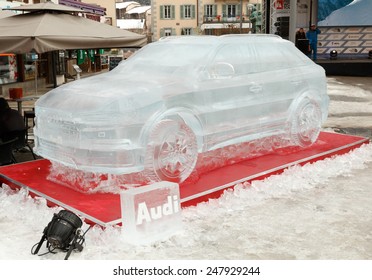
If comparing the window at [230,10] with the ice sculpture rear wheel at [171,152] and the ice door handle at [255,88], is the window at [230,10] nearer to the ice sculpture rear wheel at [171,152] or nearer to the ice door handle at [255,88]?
the ice door handle at [255,88]

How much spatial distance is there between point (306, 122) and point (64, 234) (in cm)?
462

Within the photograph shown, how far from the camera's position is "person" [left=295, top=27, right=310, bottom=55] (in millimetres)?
22828

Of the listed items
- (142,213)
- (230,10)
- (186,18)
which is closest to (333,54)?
(142,213)

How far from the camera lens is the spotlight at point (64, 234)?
14.0 ft

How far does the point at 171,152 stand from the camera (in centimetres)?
568

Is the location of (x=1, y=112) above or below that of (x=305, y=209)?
above

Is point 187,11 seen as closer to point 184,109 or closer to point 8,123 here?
point 8,123

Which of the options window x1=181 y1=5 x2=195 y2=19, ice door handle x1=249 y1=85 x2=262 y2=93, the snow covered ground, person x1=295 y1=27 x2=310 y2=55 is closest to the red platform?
the snow covered ground

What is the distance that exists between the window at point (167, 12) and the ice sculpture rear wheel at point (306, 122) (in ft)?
170

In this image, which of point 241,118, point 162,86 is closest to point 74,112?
point 162,86

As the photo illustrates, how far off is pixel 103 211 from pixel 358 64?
1997cm

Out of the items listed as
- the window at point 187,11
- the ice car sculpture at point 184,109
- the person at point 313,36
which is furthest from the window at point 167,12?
the ice car sculpture at point 184,109

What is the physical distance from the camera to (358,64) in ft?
73.3

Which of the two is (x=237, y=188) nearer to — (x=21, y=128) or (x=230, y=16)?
(x=21, y=128)
